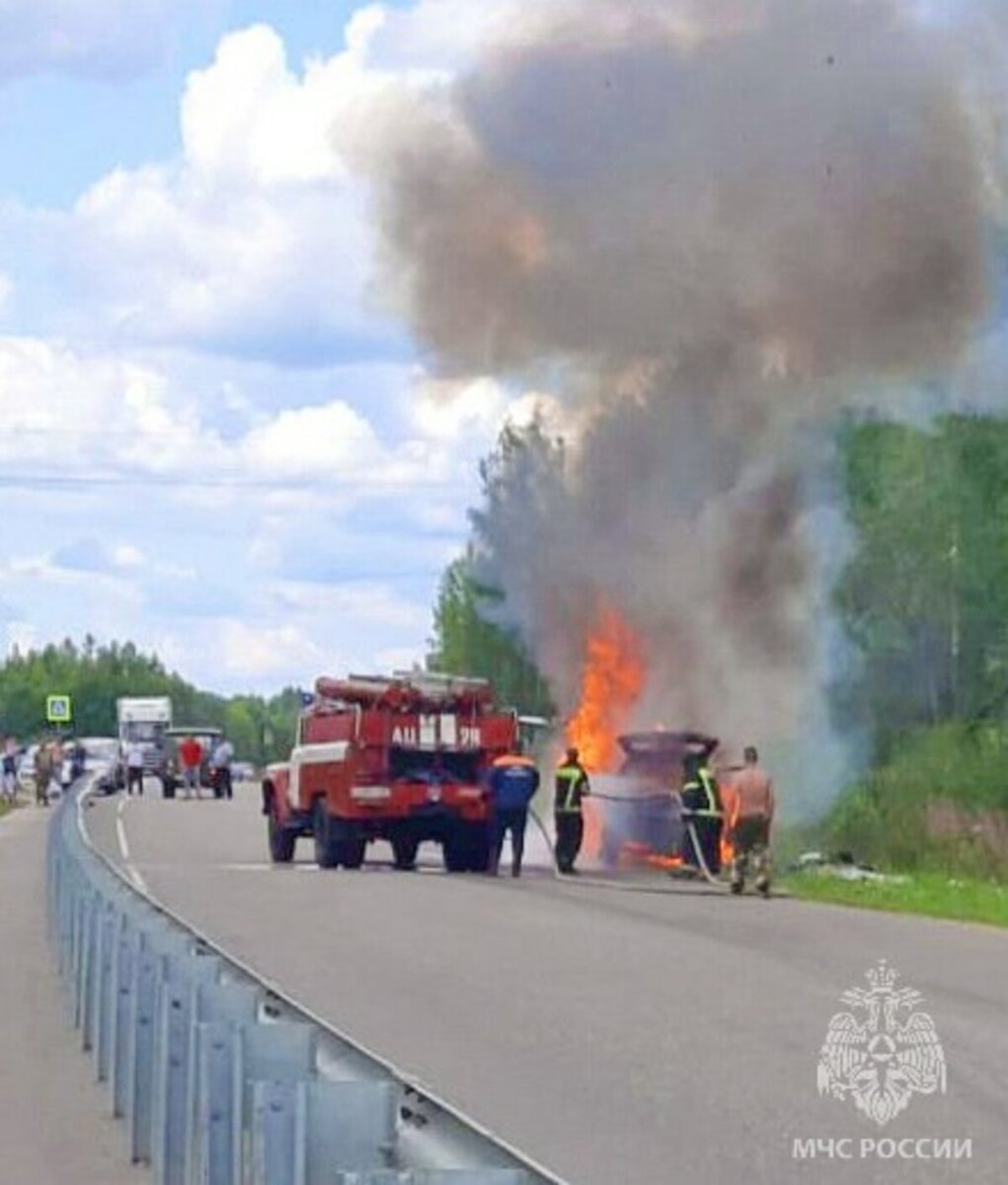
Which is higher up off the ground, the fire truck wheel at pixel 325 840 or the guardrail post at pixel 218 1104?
the fire truck wheel at pixel 325 840

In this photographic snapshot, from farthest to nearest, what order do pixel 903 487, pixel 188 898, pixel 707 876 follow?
pixel 903 487 → pixel 707 876 → pixel 188 898

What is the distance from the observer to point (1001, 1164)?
12.0 m

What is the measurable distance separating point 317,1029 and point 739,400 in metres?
35.4

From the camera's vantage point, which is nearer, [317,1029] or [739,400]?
[317,1029]

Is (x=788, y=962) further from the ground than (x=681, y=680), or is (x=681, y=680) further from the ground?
(x=681, y=680)

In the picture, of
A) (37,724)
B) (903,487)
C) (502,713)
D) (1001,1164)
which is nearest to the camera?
(1001,1164)

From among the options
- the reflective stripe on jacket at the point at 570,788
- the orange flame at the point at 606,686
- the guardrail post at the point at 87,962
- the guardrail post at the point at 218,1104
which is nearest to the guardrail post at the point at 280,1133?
the guardrail post at the point at 218,1104

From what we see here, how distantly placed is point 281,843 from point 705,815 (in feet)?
22.4

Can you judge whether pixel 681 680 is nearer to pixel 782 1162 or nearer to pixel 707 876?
pixel 707 876

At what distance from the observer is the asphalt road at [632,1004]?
12797mm

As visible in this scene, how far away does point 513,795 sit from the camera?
35.7 metres

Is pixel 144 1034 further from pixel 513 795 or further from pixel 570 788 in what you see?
pixel 513 795

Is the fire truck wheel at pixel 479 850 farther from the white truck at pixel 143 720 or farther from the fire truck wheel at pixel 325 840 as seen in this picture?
the white truck at pixel 143 720

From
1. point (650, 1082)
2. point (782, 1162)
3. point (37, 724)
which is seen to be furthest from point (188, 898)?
point (37, 724)
